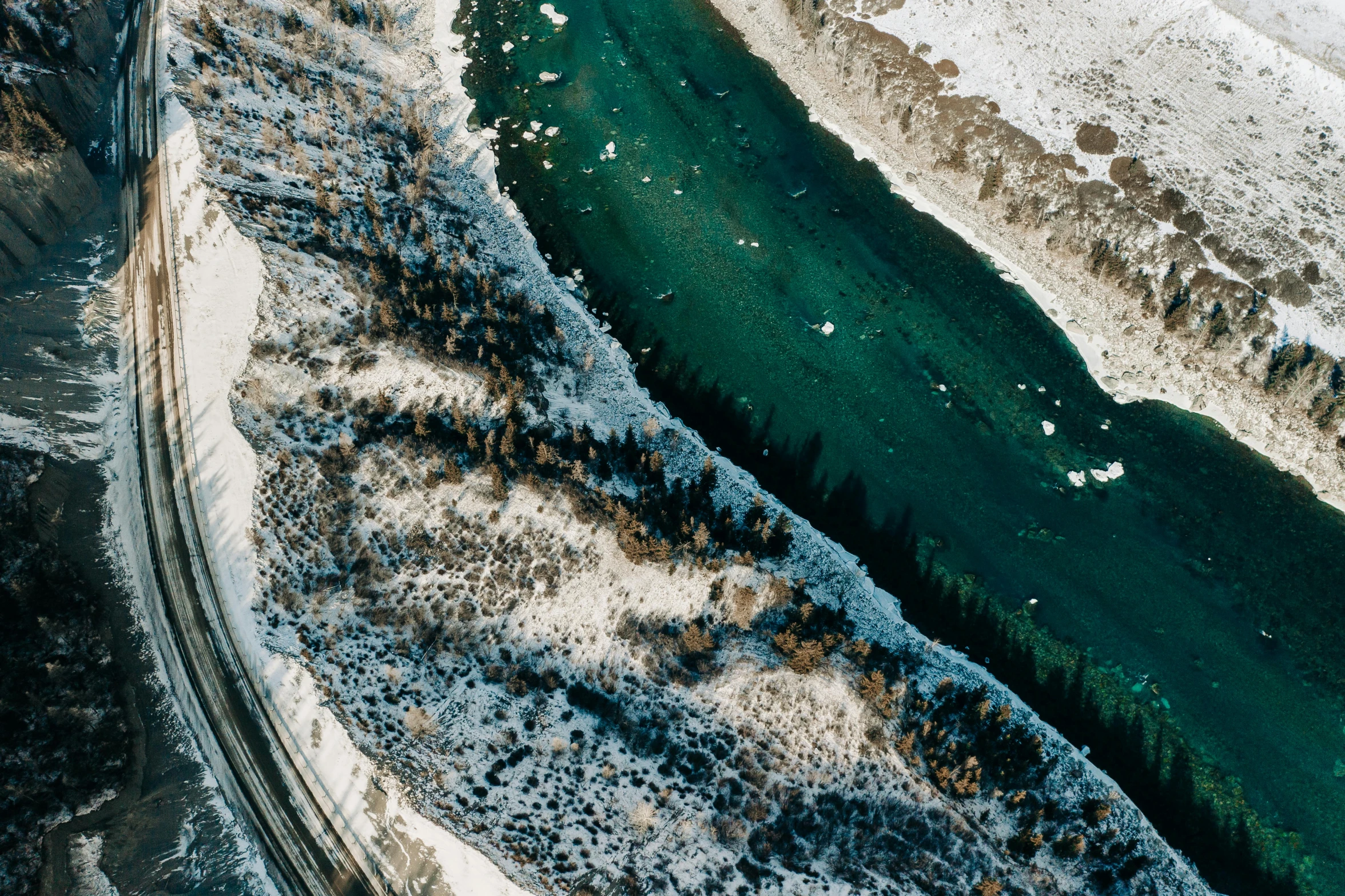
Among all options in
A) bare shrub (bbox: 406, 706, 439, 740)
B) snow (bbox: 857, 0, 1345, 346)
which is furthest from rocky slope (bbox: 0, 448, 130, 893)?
snow (bbox: 857, 0, 1345, 346)

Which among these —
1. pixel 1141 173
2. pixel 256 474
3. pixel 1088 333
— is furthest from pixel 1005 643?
pixel 256 474

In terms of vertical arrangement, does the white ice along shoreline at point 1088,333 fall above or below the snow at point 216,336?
above

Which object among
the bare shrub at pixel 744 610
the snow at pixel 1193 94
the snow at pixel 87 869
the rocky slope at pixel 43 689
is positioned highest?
the snow at pixel 1193 94

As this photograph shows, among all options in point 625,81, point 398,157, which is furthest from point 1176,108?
point 398,157

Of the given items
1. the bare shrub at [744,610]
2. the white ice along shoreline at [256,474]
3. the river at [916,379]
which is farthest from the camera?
the river at [916,379]

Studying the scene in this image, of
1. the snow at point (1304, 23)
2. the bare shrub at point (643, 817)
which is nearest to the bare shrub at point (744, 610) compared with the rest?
the bare shrub at point (643, 817)

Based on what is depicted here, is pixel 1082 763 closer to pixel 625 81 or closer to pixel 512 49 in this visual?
pixel 625 81

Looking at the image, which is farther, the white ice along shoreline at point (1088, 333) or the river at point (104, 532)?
the white ice along shoreline at point (1088, 333)

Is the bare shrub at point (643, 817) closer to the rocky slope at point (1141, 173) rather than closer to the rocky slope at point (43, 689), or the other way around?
the rocky slope at point (43, 689)
